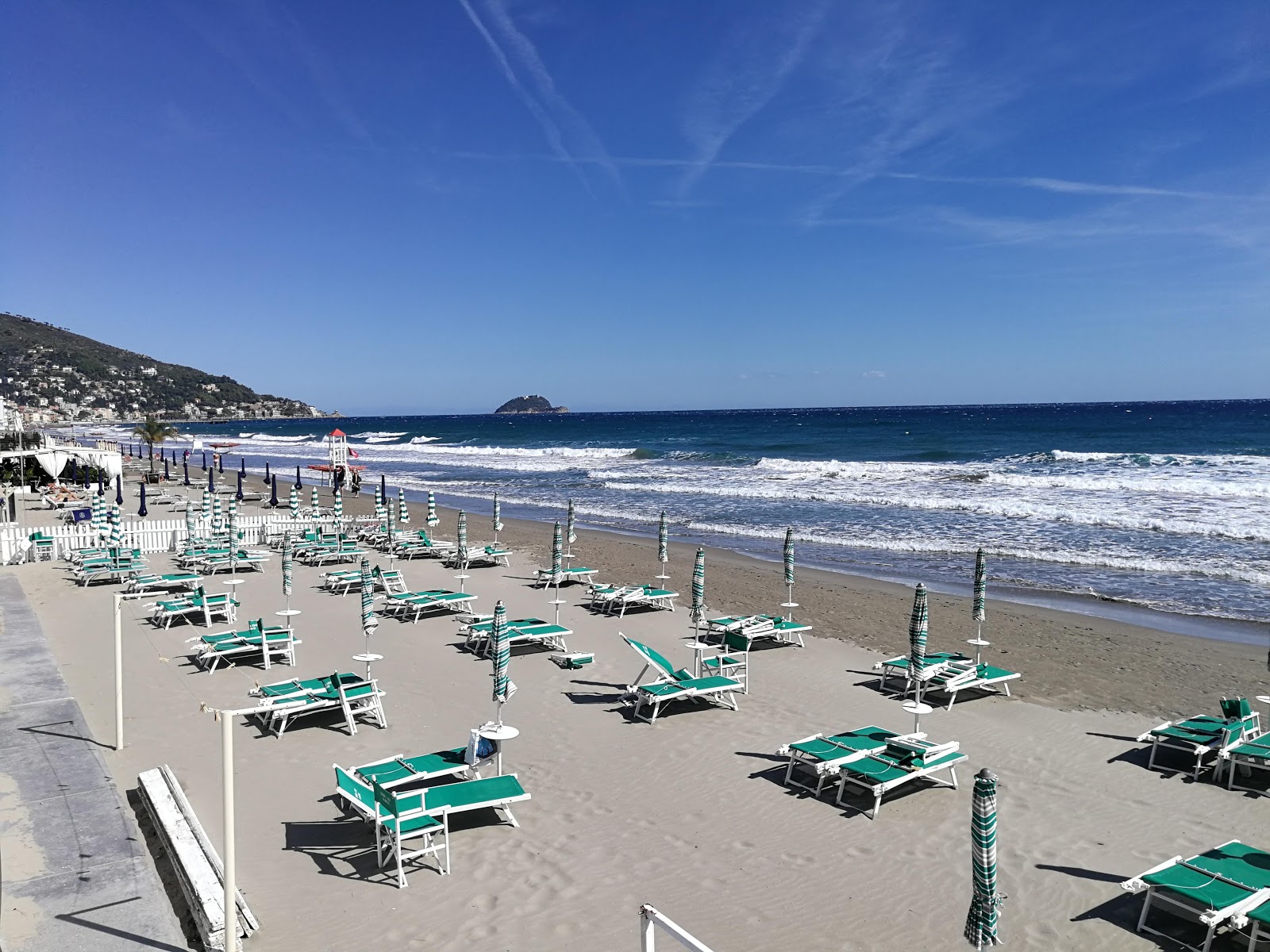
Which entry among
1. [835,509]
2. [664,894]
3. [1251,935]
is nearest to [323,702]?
[664,894]

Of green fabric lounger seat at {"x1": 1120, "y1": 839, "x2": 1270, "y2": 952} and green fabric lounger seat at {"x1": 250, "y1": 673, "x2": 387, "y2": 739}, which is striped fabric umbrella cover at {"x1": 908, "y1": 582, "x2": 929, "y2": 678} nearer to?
green fabric lounger seat at {"x1": 1120, "y1": 839, "x2": 1270, "y2": 952}

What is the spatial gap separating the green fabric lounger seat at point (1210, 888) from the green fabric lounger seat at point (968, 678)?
398 cm

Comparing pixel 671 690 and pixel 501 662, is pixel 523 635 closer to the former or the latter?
pixel 671 690

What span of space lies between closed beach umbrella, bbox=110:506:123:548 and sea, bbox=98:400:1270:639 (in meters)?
11.0

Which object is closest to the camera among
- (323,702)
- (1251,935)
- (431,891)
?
(1251,935)

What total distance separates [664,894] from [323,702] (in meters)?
4.49

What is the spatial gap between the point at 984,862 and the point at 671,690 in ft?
16.0

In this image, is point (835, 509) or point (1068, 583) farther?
point (835, 509)

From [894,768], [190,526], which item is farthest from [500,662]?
[190,526]

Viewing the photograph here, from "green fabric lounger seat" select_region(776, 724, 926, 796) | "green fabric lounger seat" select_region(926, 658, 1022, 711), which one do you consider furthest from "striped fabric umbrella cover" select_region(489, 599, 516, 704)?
"green fabric lounger seat" select_region(926, 658, 1022, 711)

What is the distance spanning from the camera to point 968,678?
9.83 meters

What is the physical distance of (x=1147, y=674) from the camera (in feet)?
35.6

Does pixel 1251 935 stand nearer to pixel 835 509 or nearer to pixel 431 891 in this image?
pixel 431 891

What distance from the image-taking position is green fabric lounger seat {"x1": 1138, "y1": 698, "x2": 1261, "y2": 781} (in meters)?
7.62
